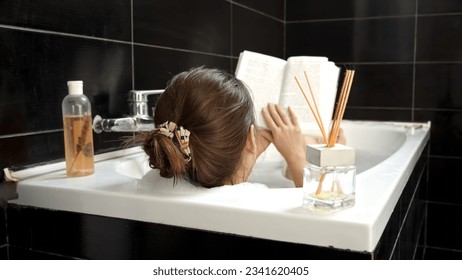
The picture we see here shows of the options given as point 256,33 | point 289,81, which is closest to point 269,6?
point 256,33

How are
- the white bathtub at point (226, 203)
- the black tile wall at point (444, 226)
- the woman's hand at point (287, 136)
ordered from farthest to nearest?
the black tile wall at point (444, 226) < the woman's hand at point (287, 136) < the white bathtub at point (226, 203)

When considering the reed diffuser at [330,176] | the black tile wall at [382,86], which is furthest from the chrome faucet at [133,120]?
the black tile wall at [382,86]

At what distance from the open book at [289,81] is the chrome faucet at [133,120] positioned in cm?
25

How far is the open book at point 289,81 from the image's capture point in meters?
1.22

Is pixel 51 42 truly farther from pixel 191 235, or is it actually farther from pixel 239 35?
pixel 239 35

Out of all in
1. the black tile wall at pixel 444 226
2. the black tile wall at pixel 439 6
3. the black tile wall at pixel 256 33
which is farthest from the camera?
the black tile wall at pixel 444 226

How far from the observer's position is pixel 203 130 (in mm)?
890

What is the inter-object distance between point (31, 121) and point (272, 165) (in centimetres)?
101

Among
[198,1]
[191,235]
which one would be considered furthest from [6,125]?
[198,1]

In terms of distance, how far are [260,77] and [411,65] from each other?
56.5 inches

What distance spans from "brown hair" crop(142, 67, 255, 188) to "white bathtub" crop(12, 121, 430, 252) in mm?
36

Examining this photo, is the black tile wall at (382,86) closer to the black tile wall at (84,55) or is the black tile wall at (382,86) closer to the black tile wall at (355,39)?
the black tile wall at (355,39)

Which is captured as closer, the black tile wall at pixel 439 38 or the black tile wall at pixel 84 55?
the black tile wall at pixel 84 55

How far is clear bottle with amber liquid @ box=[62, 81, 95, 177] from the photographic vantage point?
107 cm
